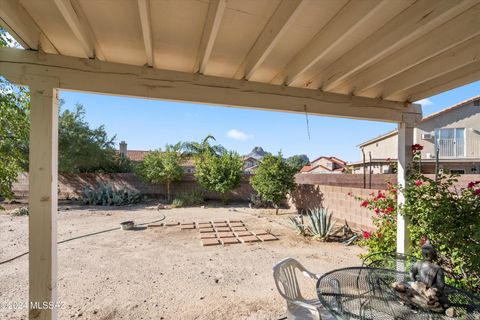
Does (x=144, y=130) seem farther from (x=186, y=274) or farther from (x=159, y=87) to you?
A: (x=159, y=87)

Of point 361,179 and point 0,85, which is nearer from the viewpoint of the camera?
point 0,85

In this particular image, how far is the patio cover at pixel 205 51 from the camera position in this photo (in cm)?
140

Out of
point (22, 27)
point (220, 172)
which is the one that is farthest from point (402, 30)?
point (220, 172)

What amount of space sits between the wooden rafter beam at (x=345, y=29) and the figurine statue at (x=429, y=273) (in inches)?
61.6

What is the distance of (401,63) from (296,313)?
2.23 m

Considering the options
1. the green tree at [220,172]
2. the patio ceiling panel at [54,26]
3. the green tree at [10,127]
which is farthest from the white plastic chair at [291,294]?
the green tree at [220,172]

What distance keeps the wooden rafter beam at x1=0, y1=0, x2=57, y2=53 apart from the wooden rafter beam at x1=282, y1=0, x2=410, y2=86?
1.85m

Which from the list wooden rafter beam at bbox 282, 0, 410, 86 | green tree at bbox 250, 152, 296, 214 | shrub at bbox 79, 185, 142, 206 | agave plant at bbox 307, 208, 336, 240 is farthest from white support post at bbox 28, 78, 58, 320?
shrub at bbox 79, 185, 142, 206

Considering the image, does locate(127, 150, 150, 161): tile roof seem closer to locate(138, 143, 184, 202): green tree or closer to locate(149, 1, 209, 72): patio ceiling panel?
locate(138, 143, 184, 202): green tree

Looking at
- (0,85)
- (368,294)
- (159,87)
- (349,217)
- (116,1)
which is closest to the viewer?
(116,1)

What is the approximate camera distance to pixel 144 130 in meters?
15.9

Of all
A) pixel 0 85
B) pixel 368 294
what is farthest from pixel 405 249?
pixel 0 85

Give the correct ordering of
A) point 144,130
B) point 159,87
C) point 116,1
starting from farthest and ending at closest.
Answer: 1. point 144,130
2. point 159,87
3. point 116,1

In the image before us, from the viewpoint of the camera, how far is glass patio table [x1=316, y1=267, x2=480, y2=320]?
4.64 feet
